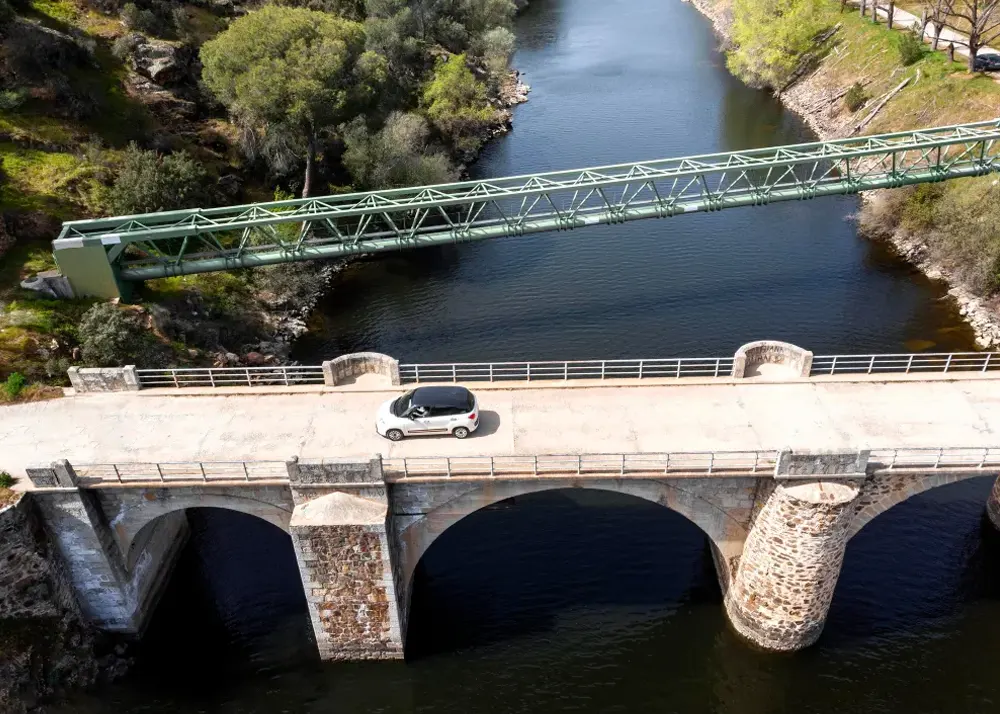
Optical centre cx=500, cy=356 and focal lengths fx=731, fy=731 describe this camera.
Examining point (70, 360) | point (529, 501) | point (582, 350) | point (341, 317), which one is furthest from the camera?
point (341, 317)

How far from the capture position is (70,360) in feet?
123

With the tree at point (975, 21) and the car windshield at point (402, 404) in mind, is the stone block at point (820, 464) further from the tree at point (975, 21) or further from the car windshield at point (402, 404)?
→ the tree at point (975, 21)

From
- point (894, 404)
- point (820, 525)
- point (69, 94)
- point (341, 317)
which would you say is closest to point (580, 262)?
point (341, 317)

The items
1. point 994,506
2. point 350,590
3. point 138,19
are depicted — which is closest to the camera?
point 350,590

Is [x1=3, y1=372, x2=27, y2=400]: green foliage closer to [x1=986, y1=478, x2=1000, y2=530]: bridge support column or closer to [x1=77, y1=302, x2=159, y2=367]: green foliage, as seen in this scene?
[x1=77, y1=302, x2=159, y2=367]: green foliage

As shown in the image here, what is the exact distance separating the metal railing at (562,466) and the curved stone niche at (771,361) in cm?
532

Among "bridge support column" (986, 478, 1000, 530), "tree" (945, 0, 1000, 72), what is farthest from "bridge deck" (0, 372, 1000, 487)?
"tree" (945, 0, 1000, 72)

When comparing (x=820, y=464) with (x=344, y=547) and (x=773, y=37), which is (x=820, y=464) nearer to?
(x=344, y=547)

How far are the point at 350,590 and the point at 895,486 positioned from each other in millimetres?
20077

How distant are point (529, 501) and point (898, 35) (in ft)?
259

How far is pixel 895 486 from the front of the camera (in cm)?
2605

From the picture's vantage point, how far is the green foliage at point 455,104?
7469 centimetres

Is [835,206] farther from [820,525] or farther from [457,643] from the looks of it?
[457,643]

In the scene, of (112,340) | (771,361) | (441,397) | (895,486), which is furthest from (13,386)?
(895,486)
